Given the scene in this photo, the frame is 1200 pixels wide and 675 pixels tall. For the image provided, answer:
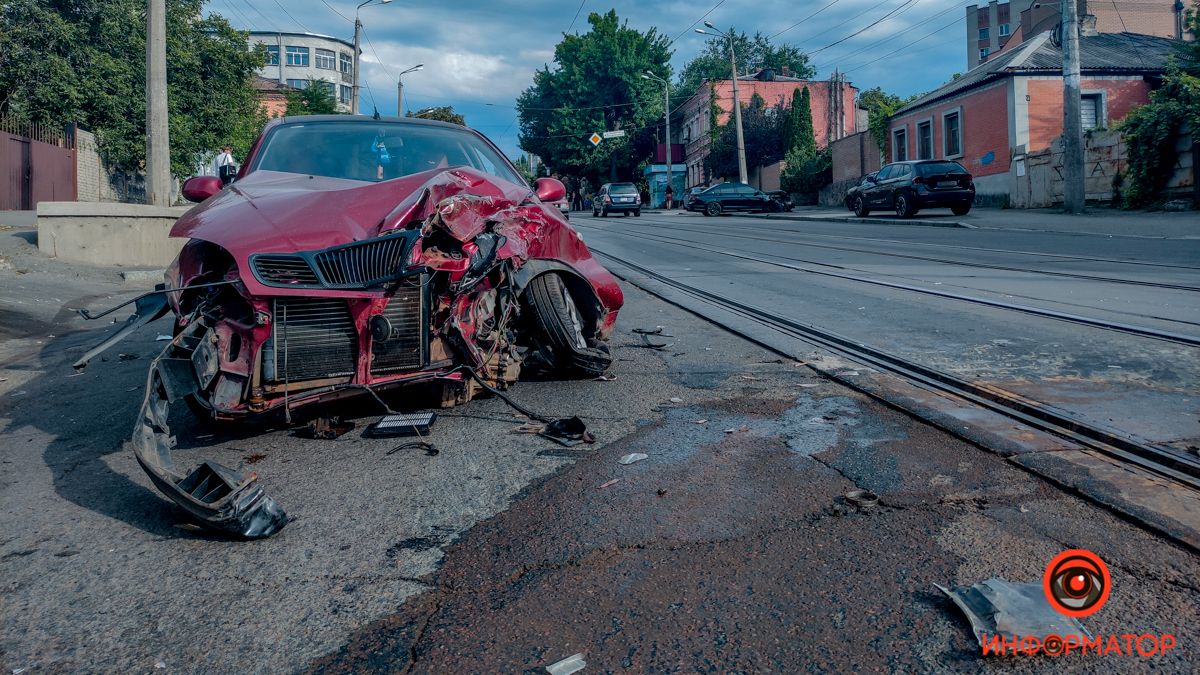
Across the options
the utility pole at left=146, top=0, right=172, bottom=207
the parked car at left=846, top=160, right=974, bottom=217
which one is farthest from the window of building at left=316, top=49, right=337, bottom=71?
the utility pole at left=146, top=0, right=172, bottom=207

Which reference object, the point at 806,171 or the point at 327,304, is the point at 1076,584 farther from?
the point at 806,171

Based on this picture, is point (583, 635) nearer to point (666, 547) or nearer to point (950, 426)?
point (666, 547)

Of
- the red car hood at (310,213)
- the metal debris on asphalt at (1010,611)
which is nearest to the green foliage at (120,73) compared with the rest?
the red car hood at (310,213)

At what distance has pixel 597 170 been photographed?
65562 millimetres

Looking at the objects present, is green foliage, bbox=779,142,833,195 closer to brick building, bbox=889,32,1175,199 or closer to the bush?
the bush

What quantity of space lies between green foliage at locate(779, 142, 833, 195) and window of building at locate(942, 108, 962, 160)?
344 inches

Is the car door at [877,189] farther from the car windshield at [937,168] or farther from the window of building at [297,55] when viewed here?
the window of building at [297,55]

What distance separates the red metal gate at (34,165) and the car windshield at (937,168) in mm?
23633

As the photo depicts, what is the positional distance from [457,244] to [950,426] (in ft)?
7.76

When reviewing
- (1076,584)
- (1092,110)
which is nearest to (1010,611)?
(1076,584)

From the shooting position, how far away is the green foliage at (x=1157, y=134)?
2139 cm

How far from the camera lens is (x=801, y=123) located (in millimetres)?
46375

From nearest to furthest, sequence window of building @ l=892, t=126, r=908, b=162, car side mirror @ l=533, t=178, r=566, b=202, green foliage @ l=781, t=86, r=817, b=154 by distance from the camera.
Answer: car side mirror @ l=533, t=178, r=566, b=202, window of building @ l=892, t=126, r=908, b=162, green foliage @ l=781, t=86, r=817, b=154

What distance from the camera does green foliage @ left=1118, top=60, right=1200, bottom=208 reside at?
21.4m
